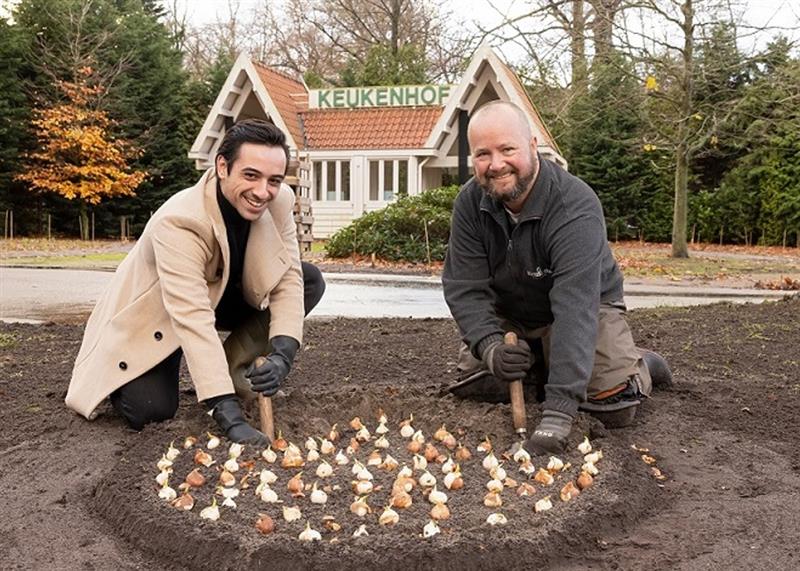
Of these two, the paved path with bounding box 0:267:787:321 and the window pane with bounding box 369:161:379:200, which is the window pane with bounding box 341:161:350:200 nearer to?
the window pane with bounding box 369:161:379:200

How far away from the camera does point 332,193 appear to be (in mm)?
25266

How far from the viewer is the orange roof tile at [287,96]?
2394cm

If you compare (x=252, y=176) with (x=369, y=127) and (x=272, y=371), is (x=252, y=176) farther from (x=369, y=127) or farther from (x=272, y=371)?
(x=369, y=127)

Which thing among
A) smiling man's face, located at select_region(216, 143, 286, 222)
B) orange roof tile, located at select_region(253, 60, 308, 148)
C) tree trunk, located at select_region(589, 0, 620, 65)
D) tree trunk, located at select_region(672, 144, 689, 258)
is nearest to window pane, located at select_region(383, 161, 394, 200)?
orange roof tile, located at select_region(253, 60, 308, 148)

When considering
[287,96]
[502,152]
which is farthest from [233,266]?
[287,96]

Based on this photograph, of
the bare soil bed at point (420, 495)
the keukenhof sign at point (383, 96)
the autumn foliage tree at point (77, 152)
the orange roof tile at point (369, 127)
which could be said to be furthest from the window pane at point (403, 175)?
the bare soil bed at point (420, 495)

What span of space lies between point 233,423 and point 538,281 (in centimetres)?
145

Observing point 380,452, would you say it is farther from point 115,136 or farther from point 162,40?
point 162,40

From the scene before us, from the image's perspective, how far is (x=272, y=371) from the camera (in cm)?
355

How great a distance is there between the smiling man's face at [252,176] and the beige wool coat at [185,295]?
10 centimetres

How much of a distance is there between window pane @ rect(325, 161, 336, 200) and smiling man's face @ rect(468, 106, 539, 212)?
21.8 m

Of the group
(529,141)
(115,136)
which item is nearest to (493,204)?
(529,141)

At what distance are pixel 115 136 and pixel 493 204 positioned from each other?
2680cm

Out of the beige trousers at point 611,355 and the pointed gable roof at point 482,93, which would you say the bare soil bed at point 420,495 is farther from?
the pointed gable roof at point 482,93
